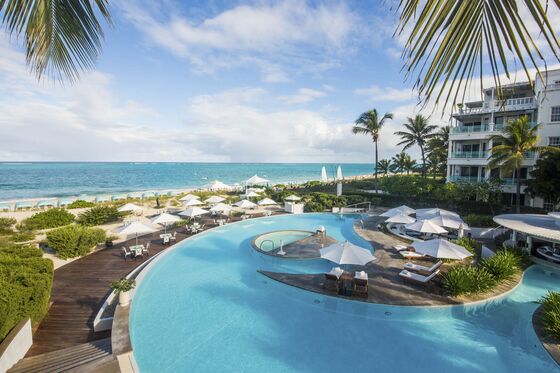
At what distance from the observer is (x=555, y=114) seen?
74.9ft

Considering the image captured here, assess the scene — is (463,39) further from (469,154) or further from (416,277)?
(469,154)

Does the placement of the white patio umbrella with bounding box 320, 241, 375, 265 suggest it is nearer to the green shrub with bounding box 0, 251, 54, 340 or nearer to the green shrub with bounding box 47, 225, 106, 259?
the green shrub with bounding box 0, 251, 54, 340

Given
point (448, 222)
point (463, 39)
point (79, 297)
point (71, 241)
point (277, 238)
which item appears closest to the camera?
point (463, 39)

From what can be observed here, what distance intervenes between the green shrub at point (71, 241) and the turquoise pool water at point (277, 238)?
28.7ft

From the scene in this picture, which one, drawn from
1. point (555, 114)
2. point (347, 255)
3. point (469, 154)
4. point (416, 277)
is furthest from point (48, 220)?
point (555, 114)

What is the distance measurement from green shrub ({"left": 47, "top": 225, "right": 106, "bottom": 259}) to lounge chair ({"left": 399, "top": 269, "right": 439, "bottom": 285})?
584 inches

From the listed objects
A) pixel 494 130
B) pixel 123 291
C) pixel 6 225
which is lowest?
pixel 123 291

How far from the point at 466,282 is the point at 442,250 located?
1563mm

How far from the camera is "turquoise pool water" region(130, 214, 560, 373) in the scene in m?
7.84

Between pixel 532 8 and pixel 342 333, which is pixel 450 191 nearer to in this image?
pixel 342 333

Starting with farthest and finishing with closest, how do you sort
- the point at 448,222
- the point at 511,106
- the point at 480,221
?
the point at 511,106
the point at 480,221
the point at 448,222

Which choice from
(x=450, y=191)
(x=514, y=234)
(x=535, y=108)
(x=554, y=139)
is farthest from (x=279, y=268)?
(x=535, y=108)

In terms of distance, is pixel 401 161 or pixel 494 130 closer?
pixel 494 130

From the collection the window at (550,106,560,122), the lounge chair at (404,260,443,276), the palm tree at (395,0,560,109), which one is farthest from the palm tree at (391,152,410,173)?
the palm tree at (395,0,560,109)
